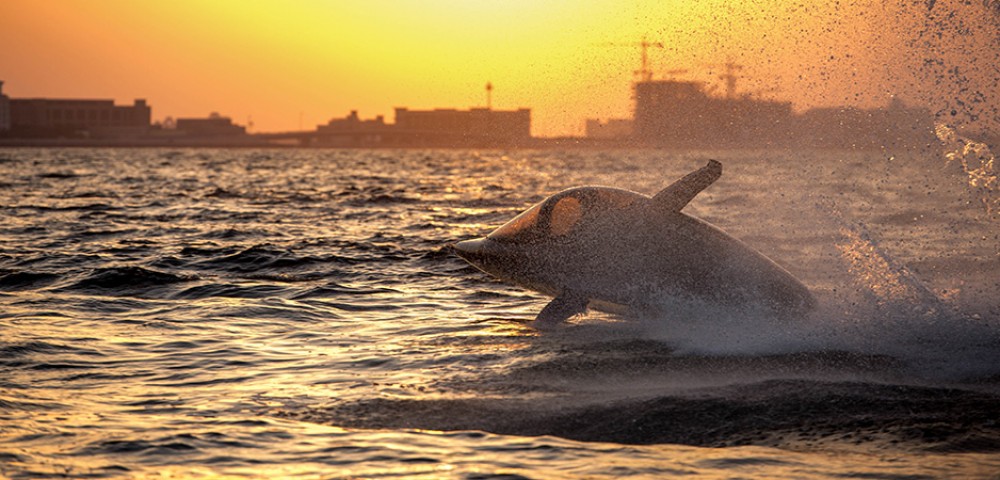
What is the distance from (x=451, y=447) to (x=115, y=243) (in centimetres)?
1837

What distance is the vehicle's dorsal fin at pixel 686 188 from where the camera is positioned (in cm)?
1208

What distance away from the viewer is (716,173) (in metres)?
12.0

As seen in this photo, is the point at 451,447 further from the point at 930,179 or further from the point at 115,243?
the point at 930,179

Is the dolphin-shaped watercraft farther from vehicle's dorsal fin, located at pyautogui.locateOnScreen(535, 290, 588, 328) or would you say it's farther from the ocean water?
the ocean water

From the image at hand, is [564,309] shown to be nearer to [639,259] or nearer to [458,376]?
[639,259]

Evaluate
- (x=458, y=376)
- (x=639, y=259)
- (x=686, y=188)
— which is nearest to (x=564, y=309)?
(x=639, y=259)

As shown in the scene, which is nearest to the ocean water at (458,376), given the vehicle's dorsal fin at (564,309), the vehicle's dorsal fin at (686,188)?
the vehicle's dorsal fin at (564,309)

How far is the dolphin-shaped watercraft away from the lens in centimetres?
1241

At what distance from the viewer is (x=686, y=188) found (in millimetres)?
12281

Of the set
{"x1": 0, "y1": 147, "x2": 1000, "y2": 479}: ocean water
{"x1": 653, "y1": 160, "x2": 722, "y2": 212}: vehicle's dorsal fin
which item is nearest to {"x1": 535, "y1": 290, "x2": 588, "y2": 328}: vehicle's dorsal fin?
{"x1": 0, "y1": 147, "x2": 1000, "y2": 479}: ocean water

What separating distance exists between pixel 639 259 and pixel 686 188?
89 cm

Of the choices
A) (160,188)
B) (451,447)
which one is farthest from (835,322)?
(160,188)

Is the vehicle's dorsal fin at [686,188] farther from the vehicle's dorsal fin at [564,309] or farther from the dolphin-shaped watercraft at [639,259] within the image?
the vehicle's dorsal fin at [564,309]

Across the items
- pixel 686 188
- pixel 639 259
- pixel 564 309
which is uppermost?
pixel 686 188
